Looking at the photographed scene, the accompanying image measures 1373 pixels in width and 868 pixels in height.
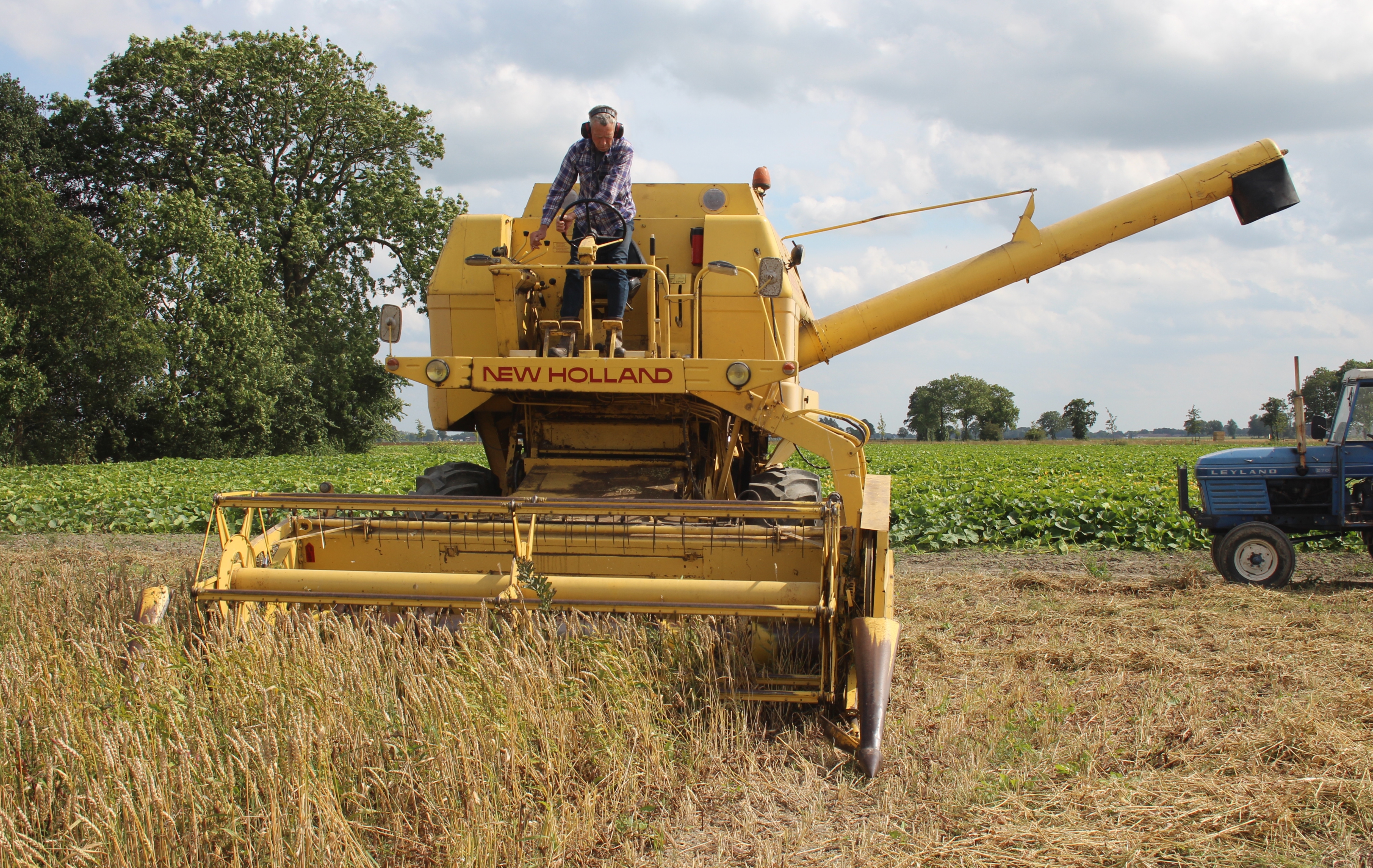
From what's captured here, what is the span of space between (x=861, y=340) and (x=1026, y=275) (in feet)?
4.64

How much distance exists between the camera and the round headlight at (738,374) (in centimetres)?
492

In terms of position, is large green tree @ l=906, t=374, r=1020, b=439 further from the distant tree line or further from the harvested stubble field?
the harvested stubble field

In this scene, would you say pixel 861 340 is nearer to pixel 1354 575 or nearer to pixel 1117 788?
pixel 1117 788

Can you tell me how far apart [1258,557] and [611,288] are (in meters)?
6.30

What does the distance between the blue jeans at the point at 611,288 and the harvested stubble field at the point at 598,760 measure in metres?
2.14

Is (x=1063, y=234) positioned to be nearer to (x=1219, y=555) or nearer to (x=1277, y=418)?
(x=1219, y=555)

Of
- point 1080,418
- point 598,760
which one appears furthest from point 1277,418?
point 598,760

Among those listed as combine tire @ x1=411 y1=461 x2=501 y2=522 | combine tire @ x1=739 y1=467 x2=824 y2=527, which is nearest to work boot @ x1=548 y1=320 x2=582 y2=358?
combine tire @ x1=411 y1=461 x2=501 y2=522

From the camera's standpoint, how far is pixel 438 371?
5.05 m

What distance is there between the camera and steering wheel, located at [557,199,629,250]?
536 cm

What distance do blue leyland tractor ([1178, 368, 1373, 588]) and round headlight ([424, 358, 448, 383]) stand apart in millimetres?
6881

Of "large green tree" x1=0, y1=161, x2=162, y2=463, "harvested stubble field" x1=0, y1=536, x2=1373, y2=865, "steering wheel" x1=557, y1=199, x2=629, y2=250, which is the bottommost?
"harvested stubble field" x1=0, y1=536, x2=1373, y2=865

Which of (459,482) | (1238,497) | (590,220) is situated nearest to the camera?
(590,220)

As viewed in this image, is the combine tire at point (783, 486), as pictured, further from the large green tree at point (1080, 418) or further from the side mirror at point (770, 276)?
the large green tree at point (1080, 418)
